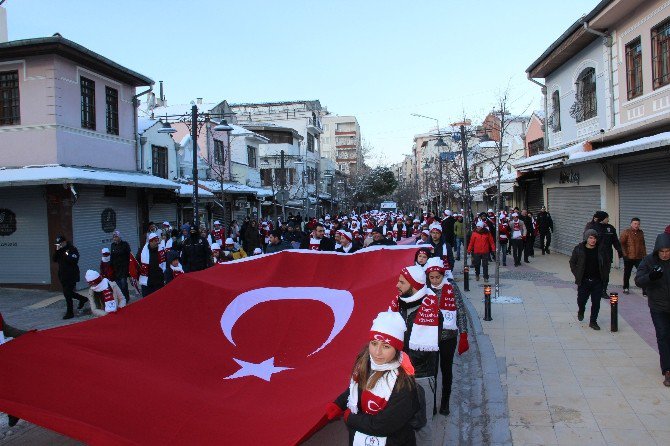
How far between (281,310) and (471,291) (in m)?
8.64

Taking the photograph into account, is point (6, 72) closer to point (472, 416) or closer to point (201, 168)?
point (201, 168)

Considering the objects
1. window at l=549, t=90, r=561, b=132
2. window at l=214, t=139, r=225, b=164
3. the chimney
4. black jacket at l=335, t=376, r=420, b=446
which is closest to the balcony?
window at l=214, t=139, r=225, b=164

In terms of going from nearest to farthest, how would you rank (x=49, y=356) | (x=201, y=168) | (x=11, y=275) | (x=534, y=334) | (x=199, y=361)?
(x=49, y=356), (x=199, y=361), (x=534, y=334), (x=11, y=275), (x=201, y=168)

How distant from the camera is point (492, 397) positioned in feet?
22.5

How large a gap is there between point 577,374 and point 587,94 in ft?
51.6

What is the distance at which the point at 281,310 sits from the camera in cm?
716

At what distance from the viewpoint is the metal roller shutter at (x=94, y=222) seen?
1695cm

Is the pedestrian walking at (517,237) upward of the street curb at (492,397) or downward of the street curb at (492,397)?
upward

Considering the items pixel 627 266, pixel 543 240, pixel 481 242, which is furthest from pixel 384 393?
pixel 543 240

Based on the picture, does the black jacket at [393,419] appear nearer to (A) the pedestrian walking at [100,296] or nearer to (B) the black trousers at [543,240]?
(A) the pedestrian walking at [100,296]

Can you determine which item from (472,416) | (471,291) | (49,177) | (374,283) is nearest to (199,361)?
(374,283)

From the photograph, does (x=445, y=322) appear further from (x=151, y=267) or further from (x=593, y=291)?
(x=151, y=267)

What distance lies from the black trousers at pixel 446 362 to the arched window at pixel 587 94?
1604cm

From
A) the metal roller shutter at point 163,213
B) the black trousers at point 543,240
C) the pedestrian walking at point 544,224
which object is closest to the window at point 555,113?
the pedestrian walking at point 544,224
